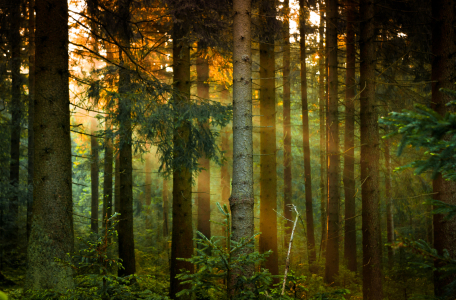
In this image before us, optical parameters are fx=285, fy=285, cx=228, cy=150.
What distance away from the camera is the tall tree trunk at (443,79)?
20.5 feet

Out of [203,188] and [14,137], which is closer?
[203,188]

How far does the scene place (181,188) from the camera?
27.6 feet

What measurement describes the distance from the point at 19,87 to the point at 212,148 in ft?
30.7

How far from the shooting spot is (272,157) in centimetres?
952

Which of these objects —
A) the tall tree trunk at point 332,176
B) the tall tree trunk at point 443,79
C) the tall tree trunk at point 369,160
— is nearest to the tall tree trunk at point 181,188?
the tall tree trunk at point 369,160

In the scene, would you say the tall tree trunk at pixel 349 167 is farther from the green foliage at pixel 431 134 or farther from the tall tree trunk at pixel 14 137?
the tall tree trunk at pixel 14 137

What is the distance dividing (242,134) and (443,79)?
499 centimetres

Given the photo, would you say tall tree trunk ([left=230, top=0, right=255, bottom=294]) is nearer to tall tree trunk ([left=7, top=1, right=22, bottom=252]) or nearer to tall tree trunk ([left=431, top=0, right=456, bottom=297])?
tall tree trunk ([left=431, top=0, right=456, bottom=297])

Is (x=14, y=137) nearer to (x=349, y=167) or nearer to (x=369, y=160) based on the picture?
(x=369, y=160)

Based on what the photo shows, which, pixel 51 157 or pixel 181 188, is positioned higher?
pixel 51 157

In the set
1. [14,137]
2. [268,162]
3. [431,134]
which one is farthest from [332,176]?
[14,137]

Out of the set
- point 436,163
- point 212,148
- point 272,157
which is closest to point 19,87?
point 212,148

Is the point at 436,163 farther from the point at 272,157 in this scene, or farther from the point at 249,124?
the point at 272,157

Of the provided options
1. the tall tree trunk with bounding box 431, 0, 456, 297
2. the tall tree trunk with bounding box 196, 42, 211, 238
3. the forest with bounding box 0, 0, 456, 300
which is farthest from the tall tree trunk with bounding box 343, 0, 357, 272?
the tall tree trunk with bounding box 196, 42, 211, 238
